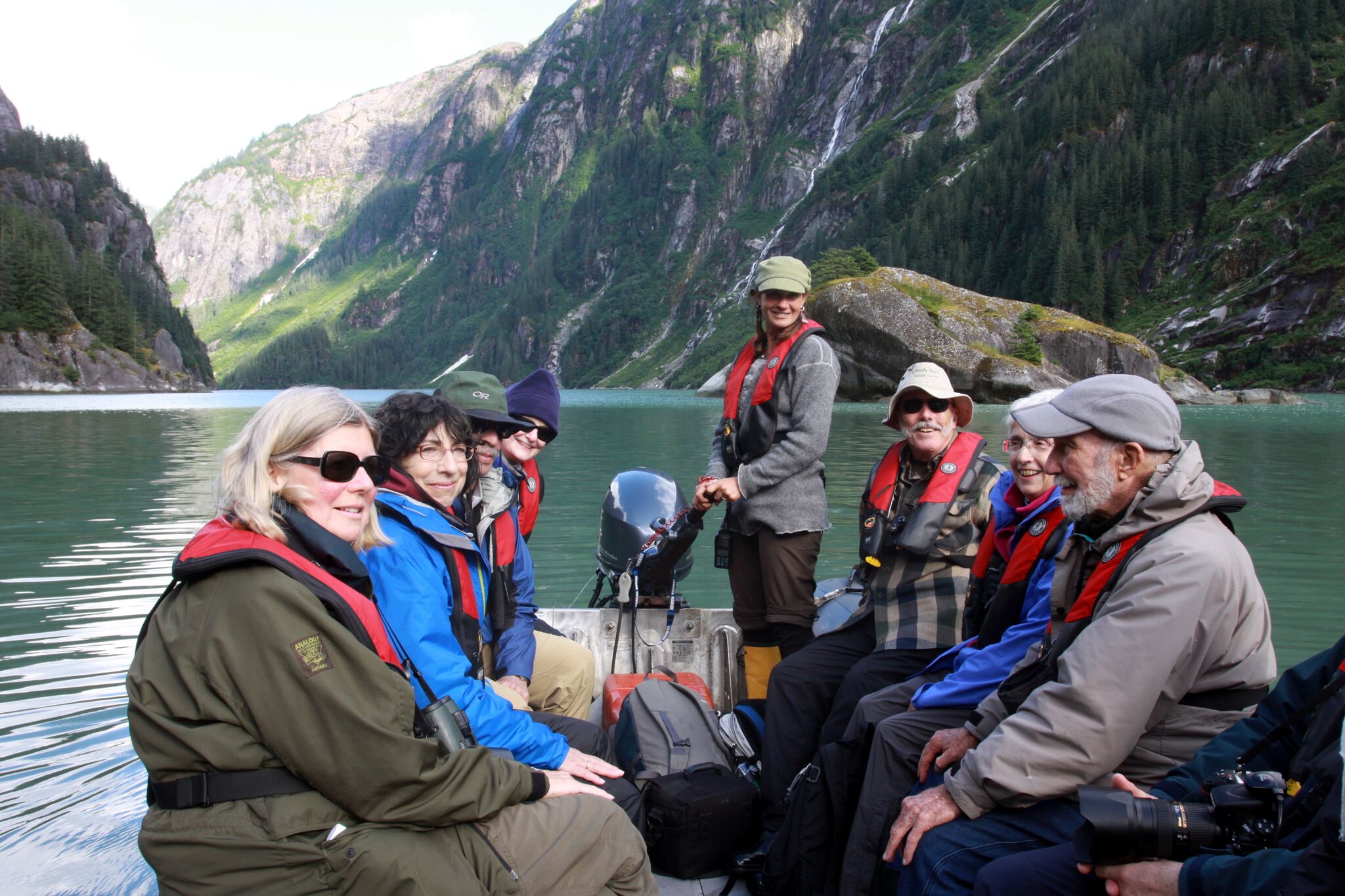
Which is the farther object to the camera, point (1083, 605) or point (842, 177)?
point (842, 177)

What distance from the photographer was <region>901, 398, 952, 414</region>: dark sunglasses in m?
3.68

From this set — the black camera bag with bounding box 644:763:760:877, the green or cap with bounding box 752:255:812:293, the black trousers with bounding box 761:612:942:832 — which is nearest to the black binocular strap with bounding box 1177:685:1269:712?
the black trousers with bounding box 761:612:942:832

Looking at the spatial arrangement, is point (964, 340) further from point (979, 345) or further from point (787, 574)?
point (787, 574)

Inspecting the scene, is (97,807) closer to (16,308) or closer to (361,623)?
(361,623)

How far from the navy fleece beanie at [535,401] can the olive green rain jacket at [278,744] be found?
233 cm

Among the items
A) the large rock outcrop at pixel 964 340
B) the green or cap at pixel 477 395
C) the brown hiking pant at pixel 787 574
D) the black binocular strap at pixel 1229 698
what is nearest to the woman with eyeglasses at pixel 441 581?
the green or cap at pixel 477 395

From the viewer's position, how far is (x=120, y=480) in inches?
641

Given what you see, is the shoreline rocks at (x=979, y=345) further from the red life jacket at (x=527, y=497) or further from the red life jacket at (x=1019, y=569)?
the red life jacket at (x=1019, y=569)

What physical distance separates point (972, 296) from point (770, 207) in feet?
295

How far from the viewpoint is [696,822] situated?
3.09m

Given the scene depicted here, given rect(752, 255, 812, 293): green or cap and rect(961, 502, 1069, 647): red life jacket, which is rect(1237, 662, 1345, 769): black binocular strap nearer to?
rect(961, 502, 1069, 647): red life jacket

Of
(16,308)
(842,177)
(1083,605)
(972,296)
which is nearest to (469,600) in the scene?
→ (1083,605)

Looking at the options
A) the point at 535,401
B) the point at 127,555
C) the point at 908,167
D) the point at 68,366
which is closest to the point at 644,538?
the point at 535,401

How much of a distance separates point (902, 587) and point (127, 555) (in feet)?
31.8
